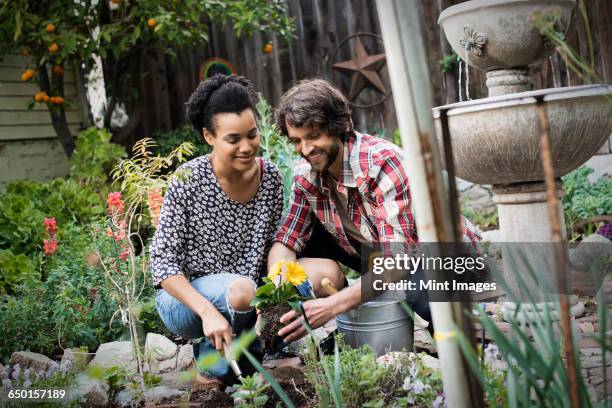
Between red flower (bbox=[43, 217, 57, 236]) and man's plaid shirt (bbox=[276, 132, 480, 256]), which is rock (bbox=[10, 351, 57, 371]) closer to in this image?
man's plaid shirt (bbox=[276, 132, 480, 256])

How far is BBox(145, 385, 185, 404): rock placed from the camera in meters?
2.33

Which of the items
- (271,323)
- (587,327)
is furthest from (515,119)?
(271,323)

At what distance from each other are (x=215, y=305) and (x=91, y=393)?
53 centimetres

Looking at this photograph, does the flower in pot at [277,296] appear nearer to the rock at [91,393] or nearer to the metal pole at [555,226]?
the rock at [91,393]

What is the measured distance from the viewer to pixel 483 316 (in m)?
1.18

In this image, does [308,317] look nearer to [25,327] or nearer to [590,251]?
[25,327]

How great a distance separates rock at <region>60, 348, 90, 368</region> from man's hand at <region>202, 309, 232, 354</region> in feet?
1.98

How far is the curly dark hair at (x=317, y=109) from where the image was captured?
245 centimetres

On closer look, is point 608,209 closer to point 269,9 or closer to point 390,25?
point 269,9

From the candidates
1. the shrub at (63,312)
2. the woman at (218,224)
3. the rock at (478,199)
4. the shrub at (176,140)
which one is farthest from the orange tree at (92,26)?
the woman at (218,224)

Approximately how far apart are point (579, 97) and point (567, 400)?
5.78 ft

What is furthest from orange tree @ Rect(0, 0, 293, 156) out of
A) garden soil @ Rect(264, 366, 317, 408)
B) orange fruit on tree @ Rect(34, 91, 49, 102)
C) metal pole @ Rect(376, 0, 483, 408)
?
metal pole @ Rect(376, 0, 483, 408)

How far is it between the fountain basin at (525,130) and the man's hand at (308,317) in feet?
3.41

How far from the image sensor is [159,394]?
7.83 ft
